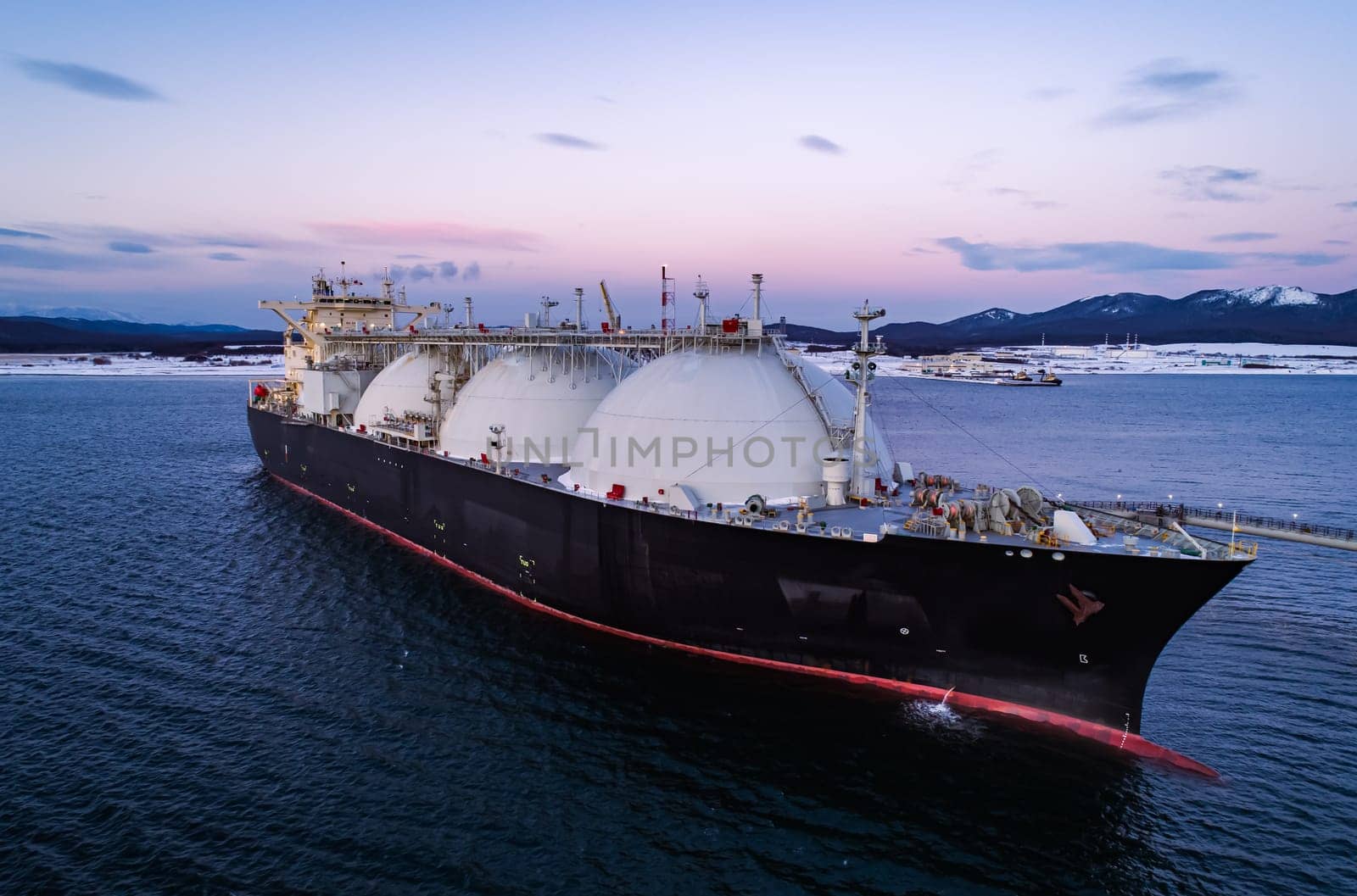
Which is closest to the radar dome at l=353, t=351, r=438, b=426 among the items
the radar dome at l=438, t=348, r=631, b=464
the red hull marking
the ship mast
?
the radar dome at l=438, t=348, r=631, b=464

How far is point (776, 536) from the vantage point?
26.1m

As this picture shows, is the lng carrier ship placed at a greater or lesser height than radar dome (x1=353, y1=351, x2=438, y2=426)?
lesser

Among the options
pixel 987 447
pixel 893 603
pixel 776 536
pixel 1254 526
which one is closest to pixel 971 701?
pixel 893 603

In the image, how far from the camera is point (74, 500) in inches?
2148

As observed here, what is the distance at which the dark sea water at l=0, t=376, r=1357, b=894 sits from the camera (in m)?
18.6

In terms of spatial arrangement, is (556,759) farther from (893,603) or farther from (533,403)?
(533,403)

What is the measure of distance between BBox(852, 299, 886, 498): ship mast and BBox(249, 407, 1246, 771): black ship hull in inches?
219

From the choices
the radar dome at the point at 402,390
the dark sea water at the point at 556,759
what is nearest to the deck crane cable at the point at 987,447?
the dark sea water at the point at 556,759

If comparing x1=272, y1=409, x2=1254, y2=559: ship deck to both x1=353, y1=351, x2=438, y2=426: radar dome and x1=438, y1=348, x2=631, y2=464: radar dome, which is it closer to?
x1=438, y1=348, x2=631, y2=464: radar dome

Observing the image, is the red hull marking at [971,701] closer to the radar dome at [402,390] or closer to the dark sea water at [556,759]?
the dark sea water at [556,759]

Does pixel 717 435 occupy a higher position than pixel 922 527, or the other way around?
pixel 717 435

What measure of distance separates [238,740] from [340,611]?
11.4m

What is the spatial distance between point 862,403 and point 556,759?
1646cm

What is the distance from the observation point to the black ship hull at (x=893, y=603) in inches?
909
